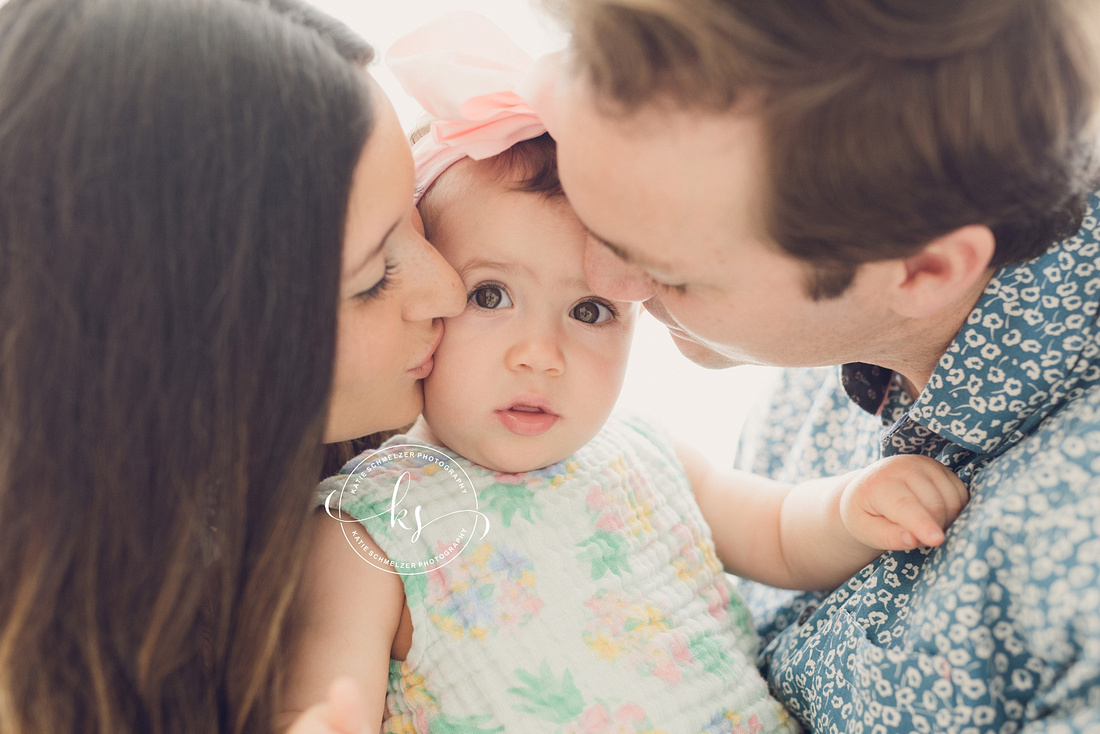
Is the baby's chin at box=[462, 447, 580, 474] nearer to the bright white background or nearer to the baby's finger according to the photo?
the baby's finger

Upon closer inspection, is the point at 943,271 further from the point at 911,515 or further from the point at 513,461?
the point at 513,461

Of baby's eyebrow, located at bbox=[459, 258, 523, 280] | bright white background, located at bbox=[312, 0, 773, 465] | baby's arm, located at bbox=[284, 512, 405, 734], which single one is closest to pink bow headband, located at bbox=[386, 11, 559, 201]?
baby's eyebrow, located at bbox=[459, 258, 523, 280]

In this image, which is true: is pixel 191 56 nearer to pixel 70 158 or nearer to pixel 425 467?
pixel 70 158

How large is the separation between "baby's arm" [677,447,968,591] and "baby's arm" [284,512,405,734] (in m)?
0.59

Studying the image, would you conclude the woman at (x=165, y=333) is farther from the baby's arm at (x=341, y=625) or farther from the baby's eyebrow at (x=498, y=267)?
the baby's eyebrow at (x=498, y=267)

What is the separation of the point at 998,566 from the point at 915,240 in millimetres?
362

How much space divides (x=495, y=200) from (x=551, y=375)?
0.82 feet

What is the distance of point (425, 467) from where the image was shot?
3.60ft

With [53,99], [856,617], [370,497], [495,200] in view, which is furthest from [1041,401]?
[53,99]

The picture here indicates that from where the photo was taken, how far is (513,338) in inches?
41.5

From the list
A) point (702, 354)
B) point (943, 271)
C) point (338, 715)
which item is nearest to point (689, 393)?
point (702, 354)

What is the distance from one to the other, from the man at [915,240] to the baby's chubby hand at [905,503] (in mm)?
30

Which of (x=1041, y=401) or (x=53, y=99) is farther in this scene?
(x=1041, y=401)

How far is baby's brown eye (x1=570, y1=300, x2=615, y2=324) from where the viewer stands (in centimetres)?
112
